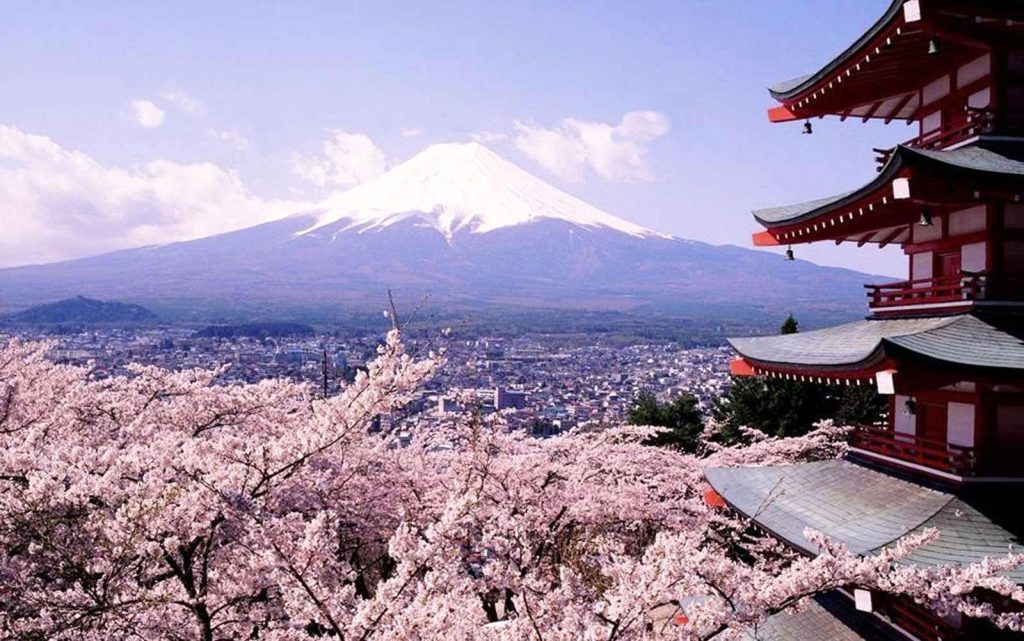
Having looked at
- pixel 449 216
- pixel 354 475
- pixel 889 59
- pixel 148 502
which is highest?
pixel 449 216

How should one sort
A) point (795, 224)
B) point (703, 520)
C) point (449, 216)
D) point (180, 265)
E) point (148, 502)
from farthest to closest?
point (449, 216), point (180, 265), point (703, 520), point (795, 224), point (148, 502)

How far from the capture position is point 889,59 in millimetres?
6953

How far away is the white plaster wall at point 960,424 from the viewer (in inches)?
239

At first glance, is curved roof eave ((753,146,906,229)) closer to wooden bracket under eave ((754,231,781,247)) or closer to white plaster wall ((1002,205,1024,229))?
wooden bracket under eave ((754,231,781,247))

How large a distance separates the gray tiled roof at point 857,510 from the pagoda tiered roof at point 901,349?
43.0 inches

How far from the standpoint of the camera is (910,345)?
5535 millimetres

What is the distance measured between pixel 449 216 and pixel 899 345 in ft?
516

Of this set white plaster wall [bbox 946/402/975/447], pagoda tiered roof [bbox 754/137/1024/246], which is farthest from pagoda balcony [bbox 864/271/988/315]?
white plaster wall [bbox 946/402/975/447]

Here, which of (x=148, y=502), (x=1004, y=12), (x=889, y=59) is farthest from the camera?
(x=889, y=59)

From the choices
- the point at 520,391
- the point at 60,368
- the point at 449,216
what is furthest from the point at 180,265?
the point at 60,368

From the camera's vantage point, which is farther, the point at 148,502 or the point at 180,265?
the point at 180,265

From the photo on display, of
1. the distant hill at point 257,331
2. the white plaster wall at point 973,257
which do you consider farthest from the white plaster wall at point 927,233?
the distant hill at point 257,331

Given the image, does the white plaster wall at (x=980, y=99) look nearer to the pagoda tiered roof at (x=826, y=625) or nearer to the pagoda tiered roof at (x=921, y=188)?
the pagoda tiered roof at (x=921, y=188)

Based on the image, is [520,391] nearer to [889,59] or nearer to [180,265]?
[889,59]
